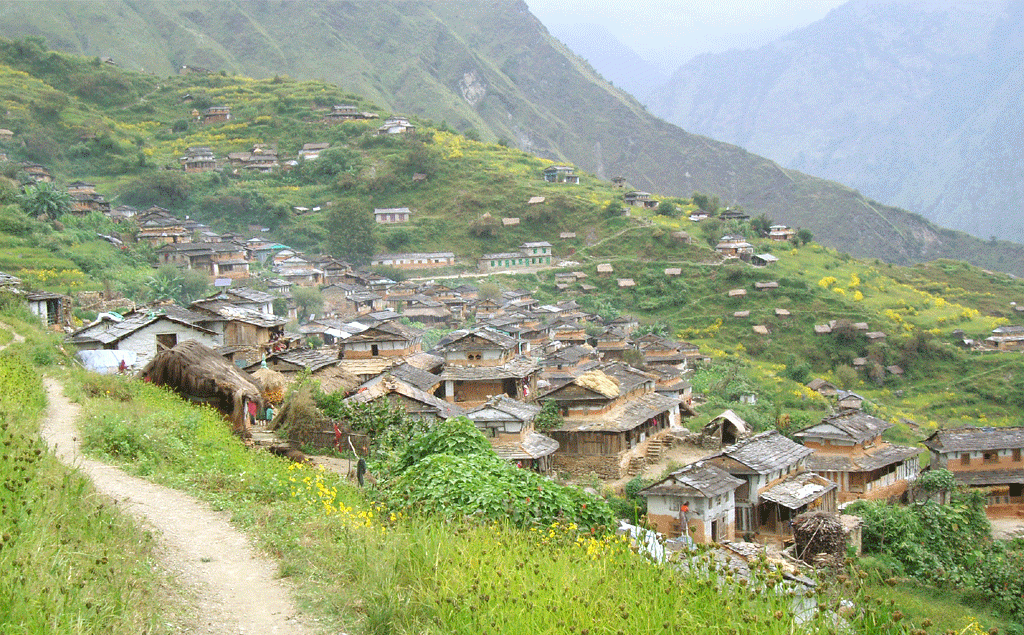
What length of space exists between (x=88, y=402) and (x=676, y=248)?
6446 centimetres

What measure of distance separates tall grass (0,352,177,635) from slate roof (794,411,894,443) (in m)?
25.4

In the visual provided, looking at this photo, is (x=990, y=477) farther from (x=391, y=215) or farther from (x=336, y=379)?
(x=391, y=215)

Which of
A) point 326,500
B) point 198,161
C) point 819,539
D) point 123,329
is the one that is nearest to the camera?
point 326,500

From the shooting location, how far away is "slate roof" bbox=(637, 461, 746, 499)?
20297 millimetres

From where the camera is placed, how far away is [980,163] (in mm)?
182750

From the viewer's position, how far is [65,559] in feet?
16.7

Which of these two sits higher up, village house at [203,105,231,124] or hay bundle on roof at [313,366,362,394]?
village house at [203,105,231,124]

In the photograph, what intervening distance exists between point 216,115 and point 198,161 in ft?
51.4

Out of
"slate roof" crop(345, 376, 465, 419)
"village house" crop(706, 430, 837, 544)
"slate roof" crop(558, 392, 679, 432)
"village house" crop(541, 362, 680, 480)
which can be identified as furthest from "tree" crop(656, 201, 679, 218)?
"slate roof" crop(345, 376, 465, 419)

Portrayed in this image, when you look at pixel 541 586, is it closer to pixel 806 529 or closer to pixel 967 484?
pixel 806 529

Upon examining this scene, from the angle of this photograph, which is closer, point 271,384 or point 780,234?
point 271,384

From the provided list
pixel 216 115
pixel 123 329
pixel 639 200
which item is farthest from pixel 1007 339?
pixel 216 115

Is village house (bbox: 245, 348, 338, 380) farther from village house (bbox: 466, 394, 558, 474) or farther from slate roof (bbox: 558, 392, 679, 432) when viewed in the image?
slate roof (bbox: 558, 392, 679, 432)

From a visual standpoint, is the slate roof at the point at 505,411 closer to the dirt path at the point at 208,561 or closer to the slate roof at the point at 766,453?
the slate roof at the point at 766,453
